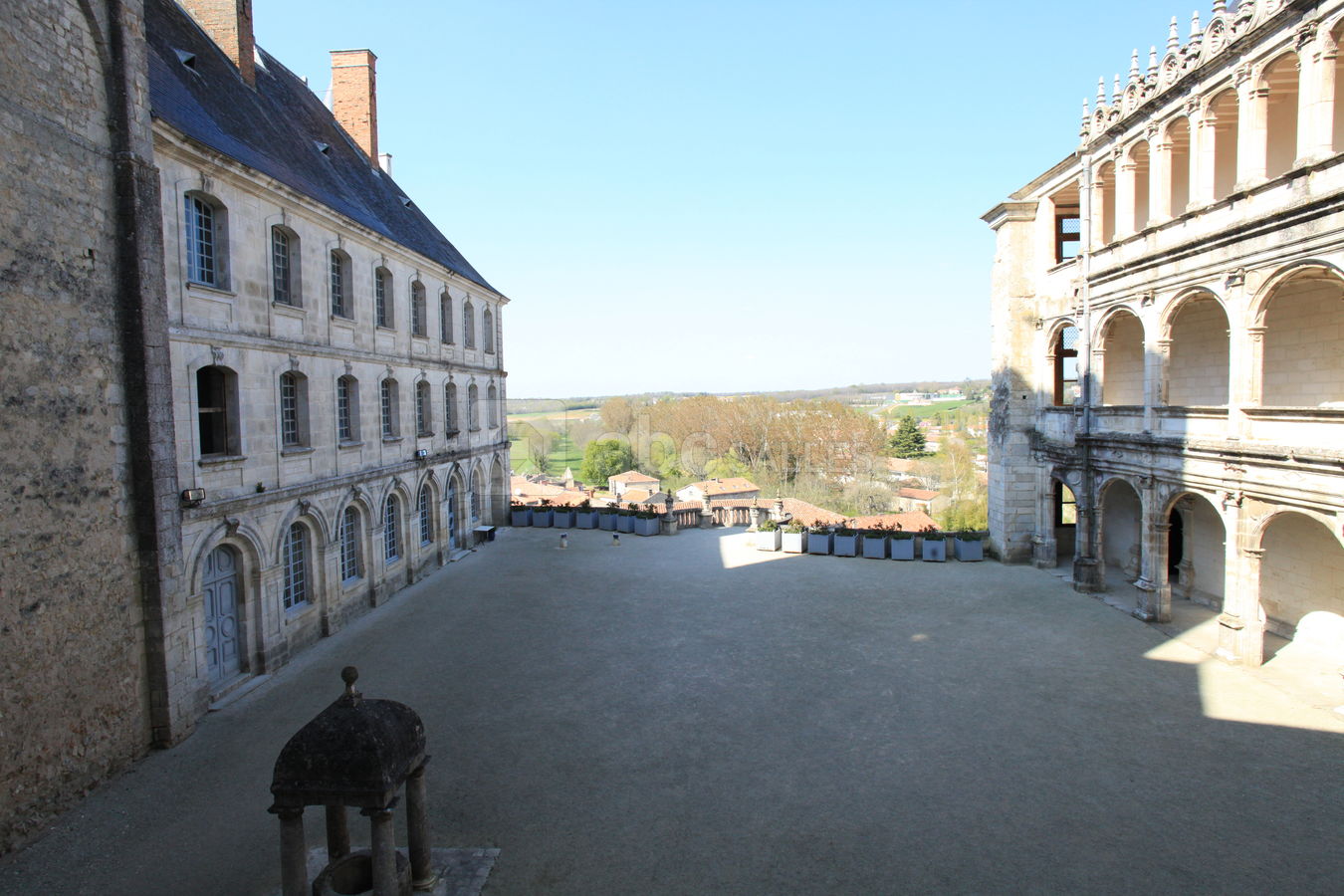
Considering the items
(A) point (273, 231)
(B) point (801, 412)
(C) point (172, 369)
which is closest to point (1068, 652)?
(C) point (172, 369)

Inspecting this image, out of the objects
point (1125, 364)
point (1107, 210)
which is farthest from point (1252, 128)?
point (1125, 364)

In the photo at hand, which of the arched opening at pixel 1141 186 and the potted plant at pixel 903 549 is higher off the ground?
the arched opening at pixel 1141 186

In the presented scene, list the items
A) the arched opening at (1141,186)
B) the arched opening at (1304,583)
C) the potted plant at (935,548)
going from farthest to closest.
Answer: the potted plant at (935,548) < the arched opening at (1141,186) < the arched opening at (1304,583)

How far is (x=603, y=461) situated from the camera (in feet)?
230

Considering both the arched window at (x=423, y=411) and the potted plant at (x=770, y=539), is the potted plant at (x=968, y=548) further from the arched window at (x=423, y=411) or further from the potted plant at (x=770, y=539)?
the arched window at (x=423, y=411)

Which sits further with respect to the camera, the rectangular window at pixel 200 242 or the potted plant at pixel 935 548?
the potted plant at pixel 935 548

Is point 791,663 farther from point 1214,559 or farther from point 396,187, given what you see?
point 396,187

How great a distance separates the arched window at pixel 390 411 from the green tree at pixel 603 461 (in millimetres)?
49131

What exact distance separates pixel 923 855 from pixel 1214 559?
13.6 metres

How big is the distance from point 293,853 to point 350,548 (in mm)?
12203

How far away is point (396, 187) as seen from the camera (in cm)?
2719

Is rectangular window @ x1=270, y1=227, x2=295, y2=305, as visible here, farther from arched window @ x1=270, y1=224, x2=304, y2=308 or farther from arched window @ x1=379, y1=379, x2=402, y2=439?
arched window @ x1=379, y1=379, x2=402, y2=439

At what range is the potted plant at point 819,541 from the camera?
2412cm

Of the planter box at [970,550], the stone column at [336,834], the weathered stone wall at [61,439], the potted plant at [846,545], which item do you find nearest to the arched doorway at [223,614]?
the weathered stone wall at [61,439]
